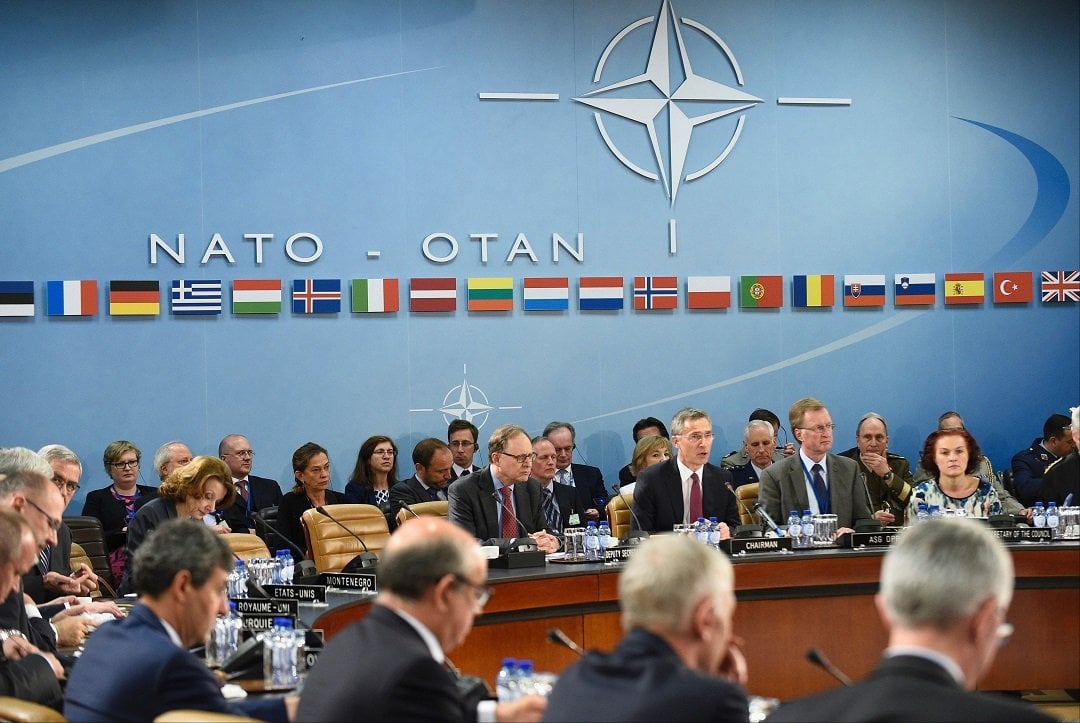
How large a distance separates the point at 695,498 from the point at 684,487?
76 millimetres

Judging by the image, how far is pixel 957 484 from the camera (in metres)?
6.29

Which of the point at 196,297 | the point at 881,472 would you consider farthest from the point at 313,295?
the point at 881,472

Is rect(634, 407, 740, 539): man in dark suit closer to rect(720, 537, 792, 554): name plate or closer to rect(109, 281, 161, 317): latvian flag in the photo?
rect(720, 537, 792, 554): name plate

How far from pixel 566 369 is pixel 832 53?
2810mm

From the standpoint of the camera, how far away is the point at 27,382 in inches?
314

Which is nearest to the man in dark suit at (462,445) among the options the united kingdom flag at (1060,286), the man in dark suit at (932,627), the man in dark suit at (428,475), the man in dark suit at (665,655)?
the man in dark suit at (428,475)

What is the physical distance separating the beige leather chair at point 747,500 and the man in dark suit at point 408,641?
4.40 metres

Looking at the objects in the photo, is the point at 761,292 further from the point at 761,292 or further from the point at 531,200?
the point at 531,200

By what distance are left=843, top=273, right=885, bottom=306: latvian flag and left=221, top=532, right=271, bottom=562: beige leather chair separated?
15.7 ft

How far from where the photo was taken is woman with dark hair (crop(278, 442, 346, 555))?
23.2 ft

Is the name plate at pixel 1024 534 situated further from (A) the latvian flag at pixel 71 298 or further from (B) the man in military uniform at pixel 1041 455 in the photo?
(A) the latvian flag at pixel 71 298

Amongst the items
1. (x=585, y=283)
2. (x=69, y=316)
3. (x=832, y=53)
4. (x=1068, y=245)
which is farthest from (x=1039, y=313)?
Answer: (x=69, y=316)

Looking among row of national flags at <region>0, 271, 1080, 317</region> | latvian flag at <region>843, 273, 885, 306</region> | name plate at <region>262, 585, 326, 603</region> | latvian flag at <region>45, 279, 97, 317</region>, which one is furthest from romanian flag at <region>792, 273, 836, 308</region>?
name plate at <region>262, 585, 326, 603</region>

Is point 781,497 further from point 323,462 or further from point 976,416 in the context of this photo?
point 976,416
